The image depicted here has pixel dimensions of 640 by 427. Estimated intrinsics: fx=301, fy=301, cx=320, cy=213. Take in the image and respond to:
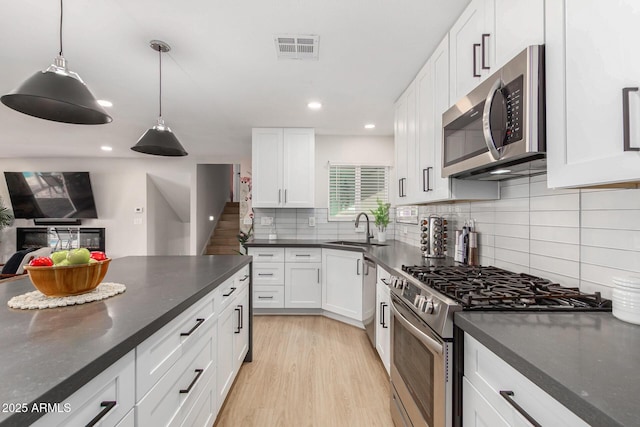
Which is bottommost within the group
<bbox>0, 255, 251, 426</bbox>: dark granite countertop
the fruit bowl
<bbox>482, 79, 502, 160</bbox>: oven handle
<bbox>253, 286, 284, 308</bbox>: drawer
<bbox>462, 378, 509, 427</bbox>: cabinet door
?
<bbox>253, 286, 284, 308</bbox>: drawer

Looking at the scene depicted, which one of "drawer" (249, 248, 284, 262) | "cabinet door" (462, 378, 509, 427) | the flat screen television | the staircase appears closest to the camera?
"cabinet door" (462, 378, 509, 427)

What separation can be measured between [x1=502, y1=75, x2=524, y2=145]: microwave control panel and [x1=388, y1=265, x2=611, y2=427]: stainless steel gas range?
1.94 feet

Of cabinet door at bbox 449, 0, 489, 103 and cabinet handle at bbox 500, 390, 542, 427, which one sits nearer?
cabinet handle at bbox 500, 390, 542, 427

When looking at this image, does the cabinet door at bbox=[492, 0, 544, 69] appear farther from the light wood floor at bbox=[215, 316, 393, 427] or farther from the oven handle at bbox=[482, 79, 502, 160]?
the light wood floor at bbox=[215, 316, 393, 427]

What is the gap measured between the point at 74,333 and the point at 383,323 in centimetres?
191

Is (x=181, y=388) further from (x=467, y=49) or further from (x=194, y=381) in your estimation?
(x=467, y=49)

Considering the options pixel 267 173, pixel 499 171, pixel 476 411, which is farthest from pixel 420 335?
pixel 267 173

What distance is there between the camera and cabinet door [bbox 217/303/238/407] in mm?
1762

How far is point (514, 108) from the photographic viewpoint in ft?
3.63

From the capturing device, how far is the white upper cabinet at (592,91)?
74 cm

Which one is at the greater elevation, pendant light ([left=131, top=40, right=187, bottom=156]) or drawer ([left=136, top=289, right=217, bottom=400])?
pendant light ([left=131, top=40, right=187, bottom=156])

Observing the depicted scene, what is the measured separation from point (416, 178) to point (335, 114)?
143cm

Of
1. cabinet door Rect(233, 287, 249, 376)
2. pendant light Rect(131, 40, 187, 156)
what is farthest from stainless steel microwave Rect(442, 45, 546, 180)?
pendant light Rect(131, 40, 187, 156)

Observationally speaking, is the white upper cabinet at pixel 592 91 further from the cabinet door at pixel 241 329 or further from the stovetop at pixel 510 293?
the cabinet door at pixel 241 329
